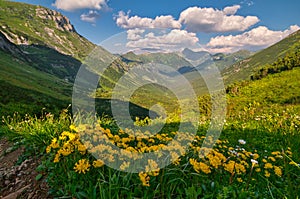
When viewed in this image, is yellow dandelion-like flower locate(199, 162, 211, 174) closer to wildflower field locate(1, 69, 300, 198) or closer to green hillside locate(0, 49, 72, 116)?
wildflower field locate(1, 69, 300, 198)

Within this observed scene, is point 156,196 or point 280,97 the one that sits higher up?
point 156,196

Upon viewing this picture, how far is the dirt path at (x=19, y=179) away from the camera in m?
3.58

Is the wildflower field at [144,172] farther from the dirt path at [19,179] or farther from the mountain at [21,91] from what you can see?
the mountain at [21,91]

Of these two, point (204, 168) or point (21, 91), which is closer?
point (204, 168)

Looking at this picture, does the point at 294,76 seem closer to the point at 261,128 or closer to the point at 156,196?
the point at 261,128

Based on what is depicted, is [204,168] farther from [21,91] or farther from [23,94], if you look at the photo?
[21,91]

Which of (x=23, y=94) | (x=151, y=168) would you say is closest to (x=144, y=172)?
(x=151, y=168)

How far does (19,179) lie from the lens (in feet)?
13.8

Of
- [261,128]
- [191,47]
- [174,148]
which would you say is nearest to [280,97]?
[261,128]

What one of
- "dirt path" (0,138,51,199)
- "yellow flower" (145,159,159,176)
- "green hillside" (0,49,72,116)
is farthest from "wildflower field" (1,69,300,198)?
"green hillside" (0,49,72,116)

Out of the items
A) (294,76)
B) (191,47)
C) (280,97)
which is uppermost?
(191,47)

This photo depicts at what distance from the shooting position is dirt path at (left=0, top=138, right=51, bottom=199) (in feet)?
11.7

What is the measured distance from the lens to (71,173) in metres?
3.23

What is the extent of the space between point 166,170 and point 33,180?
7.96 feet
